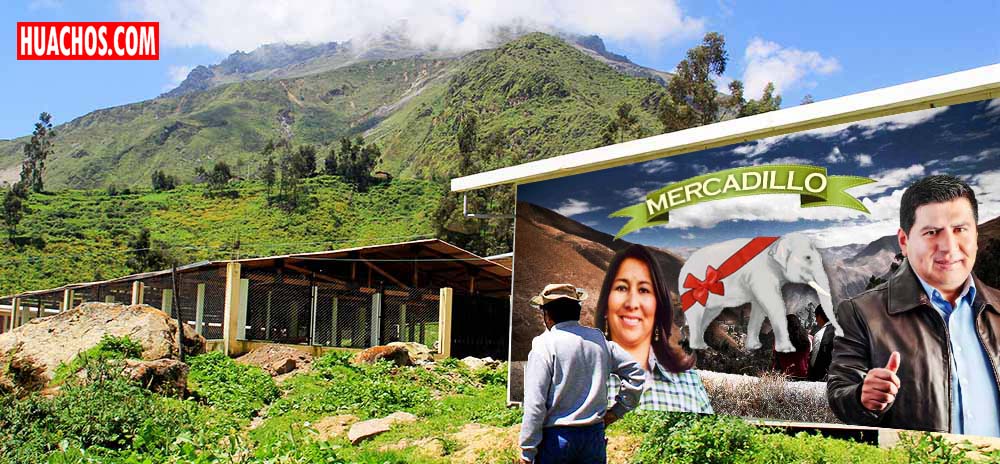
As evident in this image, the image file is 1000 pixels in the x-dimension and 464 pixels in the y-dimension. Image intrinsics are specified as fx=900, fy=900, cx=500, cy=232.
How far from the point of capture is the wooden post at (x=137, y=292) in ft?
75.2

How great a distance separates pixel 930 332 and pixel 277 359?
506 inches

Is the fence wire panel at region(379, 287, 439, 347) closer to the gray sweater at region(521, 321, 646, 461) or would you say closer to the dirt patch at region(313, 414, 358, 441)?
the dirt patch at region(313, 414, 358, 441)

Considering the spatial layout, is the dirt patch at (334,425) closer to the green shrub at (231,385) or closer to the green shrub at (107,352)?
the green shrub at (231,385)

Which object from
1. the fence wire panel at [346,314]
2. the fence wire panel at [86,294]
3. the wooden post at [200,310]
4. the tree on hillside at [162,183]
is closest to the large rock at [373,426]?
the fence wire panel at [346,314]

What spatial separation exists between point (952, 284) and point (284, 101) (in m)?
149

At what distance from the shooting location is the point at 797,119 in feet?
28.9

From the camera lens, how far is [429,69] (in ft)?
549

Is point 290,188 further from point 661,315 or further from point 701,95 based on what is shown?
point 661,315

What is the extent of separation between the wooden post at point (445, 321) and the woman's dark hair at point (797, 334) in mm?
12381

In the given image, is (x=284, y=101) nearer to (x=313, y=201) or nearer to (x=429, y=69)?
(x=429, y=69)

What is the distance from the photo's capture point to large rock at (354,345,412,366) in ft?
55.4

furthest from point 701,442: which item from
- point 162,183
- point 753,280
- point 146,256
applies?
point 162,183

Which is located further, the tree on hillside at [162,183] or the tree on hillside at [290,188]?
the tree on hillside at [162,183]

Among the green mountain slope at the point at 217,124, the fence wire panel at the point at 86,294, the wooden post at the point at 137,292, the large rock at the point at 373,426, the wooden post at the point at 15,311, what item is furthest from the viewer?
the green mountain slope at the point at 217,124
